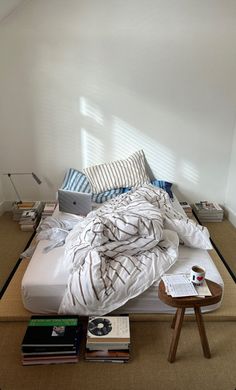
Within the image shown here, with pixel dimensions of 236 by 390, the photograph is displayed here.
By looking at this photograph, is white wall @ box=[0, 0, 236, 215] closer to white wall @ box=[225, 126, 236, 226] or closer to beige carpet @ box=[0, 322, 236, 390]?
white wall @ box=[225, 126, 236, 226]

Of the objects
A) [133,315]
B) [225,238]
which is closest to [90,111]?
[225,238]

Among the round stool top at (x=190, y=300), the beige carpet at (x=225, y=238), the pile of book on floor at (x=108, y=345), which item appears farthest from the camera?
the beige carpet at (x=225, y=238)

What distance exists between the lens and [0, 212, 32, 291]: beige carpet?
7.57 ft

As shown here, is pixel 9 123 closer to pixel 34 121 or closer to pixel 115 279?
pixel 34 121

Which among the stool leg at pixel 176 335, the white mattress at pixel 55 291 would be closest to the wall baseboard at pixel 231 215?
the white mattress at pixel 55 291

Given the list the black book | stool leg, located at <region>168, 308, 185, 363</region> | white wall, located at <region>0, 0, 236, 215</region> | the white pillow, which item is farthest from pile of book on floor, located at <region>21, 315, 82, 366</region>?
white wall, located at <region>0, 0, 236, 215</region>

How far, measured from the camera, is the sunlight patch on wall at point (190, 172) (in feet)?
10.8

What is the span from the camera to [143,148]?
127 inches

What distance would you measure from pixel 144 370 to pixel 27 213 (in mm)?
2065

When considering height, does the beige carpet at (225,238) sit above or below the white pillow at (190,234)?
below

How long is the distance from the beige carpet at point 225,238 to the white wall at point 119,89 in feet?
1.44

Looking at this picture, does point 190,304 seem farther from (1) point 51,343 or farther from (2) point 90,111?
(2) point 90,111

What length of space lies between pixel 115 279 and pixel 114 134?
1.96m

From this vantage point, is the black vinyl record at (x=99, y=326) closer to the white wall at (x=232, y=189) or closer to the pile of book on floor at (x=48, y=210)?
the pile of book on floor at (x=48, y=210)
